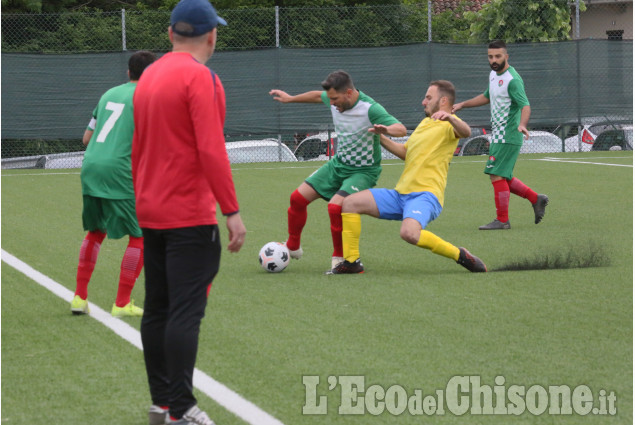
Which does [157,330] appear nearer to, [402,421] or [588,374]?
[402,421]

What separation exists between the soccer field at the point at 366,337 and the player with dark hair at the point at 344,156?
0.49 meters

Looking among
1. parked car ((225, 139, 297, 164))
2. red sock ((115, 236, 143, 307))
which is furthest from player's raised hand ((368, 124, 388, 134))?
parked car ((225, 139, 297, 164))

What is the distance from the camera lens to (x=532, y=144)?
2327 cm

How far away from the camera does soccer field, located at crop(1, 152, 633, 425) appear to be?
4.70 metres

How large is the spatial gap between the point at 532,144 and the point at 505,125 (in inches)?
455

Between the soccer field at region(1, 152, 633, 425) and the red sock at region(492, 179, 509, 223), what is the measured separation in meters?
0.39

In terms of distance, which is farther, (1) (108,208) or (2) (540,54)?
(2) (540,54)

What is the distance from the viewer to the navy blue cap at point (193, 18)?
4176 millimetres

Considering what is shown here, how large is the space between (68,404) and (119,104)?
7.08 ft

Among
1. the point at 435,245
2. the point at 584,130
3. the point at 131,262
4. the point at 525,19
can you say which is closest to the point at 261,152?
the point at 584,130

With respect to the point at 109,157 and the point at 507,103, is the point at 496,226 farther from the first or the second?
the point at 109,157

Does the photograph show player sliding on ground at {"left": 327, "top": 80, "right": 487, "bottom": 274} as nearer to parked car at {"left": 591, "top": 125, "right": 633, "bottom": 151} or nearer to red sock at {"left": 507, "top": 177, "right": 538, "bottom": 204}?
red sock at {"left": 507, "top": 177, "right": 538, "bottom": 204}

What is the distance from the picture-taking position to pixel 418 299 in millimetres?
7246

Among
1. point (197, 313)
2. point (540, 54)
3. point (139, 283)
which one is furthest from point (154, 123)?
point (540, 54)
